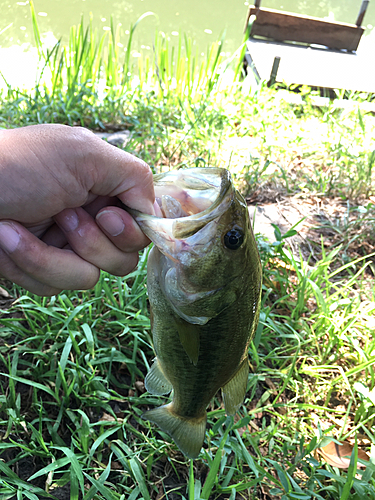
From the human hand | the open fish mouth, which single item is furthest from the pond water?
the open fish mouth

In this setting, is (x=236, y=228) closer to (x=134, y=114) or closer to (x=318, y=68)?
(x=134, y=114)

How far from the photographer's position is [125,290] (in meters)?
2.63

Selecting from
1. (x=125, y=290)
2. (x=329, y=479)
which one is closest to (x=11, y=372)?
(x=125, y=290)

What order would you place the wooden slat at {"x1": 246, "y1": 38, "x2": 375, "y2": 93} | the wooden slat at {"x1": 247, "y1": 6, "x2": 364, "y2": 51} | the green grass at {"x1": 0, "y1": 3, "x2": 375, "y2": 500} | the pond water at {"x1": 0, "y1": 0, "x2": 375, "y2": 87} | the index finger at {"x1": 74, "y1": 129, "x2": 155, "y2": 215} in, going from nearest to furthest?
1. the index finger at {"x1": 74, "y1": 129, "x2": 155, "y2": 215}
2. the green grass at {"x1": 0, "y1": 3, "x2": 375, "y2": 500}
3. the wooden slat at {"x1": 246, "y1": 38, "x2": 375, "y2": 93}
4. the pond water at {"x1": 0, "y1": 0, "x2": 375, "y2": 87}
5. the wooden slat at {"x1": 247, "y1": 6, "x2": 364, "y2": 51}

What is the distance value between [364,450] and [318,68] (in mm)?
7726

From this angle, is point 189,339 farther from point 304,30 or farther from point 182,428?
point 304,30

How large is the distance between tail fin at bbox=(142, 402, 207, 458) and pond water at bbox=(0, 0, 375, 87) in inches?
230

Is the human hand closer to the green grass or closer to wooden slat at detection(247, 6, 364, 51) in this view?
the green grass

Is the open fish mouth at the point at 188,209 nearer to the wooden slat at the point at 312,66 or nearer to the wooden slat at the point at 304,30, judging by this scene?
the wooden slat at the point at 312,66

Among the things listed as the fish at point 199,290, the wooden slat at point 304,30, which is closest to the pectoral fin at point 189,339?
the fish at point 199,290

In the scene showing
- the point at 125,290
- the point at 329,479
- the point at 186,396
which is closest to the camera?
the point at 186,396

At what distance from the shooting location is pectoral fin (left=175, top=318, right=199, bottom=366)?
141 cm

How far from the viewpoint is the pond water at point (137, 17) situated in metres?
8.53

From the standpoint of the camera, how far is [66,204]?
152 centimetres
